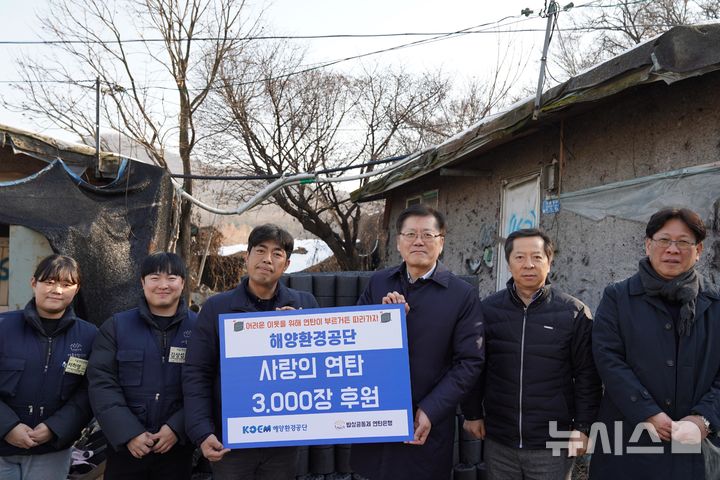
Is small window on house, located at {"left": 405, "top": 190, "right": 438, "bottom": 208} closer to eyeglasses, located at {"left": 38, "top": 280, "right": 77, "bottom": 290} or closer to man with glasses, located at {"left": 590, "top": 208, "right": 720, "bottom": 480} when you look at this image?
man with glasses, located at {"left": 590, "top": 208, "right": 720, "bottom": 480}

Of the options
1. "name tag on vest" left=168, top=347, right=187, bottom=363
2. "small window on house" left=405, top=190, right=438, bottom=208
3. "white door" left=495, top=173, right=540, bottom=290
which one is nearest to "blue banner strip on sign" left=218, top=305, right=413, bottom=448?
"name tag on vest" left=168, top=347, right=187, bottom=363

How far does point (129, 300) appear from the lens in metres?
6.89

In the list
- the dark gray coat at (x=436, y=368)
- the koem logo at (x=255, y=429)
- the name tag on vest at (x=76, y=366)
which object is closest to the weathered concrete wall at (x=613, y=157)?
the dark gray coat at (x=436, y=368)

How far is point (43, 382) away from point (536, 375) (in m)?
2.69

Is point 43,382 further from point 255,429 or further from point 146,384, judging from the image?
point 255,429

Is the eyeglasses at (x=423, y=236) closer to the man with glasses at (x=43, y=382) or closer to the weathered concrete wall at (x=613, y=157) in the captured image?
the man with glasses at (x=43, y=382)

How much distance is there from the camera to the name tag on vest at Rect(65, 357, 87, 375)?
303 centimetres

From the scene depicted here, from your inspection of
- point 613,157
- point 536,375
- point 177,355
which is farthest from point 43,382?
point 613,157

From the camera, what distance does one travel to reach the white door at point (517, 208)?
711cm

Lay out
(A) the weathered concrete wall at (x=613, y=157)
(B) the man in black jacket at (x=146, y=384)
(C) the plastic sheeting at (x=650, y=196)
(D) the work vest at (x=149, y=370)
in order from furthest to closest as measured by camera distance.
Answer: (A) the weathered concrete wall at (x=613, y=157)
(C) the plastic sheeting at (x=650, y=196)
(D) the work vest at (x=149, y=370)
(B) the man in black jacket at (x=146, y=384)

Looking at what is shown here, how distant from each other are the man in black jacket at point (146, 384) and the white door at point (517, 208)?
518 centimetres

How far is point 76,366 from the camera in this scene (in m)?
3.05

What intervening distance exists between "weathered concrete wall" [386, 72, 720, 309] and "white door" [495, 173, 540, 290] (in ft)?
0.45

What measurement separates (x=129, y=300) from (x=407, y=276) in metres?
5.07
